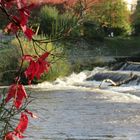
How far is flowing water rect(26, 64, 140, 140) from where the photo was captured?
12234 millimetres

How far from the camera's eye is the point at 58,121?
13852 millimetres

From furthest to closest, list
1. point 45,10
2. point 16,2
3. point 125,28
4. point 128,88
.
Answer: point 125,28
point 45,10
point 128,88
point 16,2

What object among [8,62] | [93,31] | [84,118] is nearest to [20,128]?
[84,118]

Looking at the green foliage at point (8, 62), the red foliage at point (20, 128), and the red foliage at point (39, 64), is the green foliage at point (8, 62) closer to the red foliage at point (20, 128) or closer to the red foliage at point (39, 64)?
the red foliage at point (20, 128)

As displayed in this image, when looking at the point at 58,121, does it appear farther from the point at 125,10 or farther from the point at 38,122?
the point at 125,10

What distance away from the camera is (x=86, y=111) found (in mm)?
15367

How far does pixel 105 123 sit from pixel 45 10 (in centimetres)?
2290

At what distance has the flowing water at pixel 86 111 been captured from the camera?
40.1 feet

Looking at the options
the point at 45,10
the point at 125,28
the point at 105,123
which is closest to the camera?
the point at 105,123

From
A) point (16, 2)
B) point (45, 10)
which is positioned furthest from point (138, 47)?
point (16, 2)

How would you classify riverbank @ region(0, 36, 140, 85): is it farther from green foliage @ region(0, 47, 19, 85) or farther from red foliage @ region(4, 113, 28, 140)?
red foliage @ region(4, 113, 28, 140)

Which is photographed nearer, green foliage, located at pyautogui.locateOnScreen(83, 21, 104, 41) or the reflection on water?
the reflection on water

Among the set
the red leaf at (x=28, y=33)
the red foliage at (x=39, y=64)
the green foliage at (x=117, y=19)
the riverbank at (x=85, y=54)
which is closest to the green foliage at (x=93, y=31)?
the riverbank at (x=85, y=54)

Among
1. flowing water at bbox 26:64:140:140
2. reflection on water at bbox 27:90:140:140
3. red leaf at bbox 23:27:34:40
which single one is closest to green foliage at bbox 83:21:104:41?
flowing water at bbox 26:64:140:140
